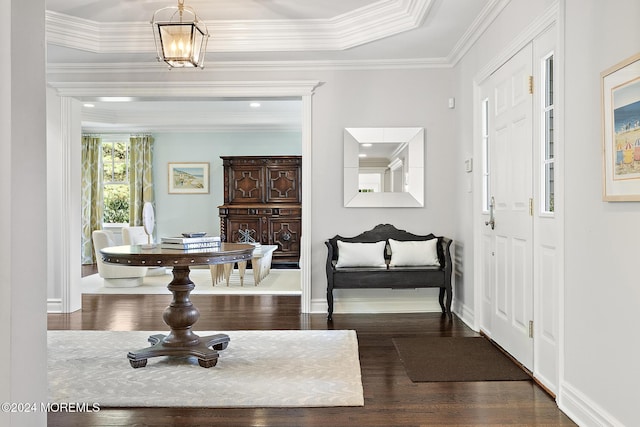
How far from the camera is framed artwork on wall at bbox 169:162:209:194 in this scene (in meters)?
9.04

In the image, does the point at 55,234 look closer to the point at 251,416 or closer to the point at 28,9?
the point at 251,416

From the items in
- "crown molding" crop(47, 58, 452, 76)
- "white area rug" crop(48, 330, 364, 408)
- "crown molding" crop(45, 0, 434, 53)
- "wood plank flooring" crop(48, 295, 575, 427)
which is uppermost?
"crown molding" crop(45, 0, 434, 53)

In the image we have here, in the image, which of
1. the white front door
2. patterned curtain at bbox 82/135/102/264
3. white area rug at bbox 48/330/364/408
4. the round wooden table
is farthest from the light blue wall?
the round wooden table

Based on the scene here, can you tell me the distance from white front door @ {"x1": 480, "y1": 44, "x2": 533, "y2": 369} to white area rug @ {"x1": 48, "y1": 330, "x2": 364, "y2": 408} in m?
1.12

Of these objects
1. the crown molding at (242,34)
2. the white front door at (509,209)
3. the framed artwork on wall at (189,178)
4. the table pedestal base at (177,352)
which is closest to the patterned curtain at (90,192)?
the framed artwork on wall at (189,178)

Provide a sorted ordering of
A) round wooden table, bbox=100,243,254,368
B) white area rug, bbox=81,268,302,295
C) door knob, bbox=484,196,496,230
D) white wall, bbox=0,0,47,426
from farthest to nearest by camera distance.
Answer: white area rug, bbox=81,268,302,295
door knob, bbox=484,196,496,230
round wooden table, bbox=100,243,254,368
white wall, bbox=0,0,47,426

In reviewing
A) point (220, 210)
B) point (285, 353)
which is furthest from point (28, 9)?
point (220, 210)

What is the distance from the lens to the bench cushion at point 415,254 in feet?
15.1

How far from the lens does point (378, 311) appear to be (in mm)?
4832

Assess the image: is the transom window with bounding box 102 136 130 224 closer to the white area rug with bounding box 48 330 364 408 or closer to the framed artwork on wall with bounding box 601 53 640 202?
the white area rug with bounding box 48 330 364 408

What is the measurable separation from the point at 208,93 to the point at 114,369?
9.60 ft

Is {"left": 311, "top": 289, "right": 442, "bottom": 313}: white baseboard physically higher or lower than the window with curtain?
lower

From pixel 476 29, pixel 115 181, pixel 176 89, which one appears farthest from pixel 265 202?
pixel 476 29

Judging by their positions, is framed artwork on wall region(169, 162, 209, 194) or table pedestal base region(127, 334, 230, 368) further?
framed artwork on wall region(169, 162, 209, 194)
